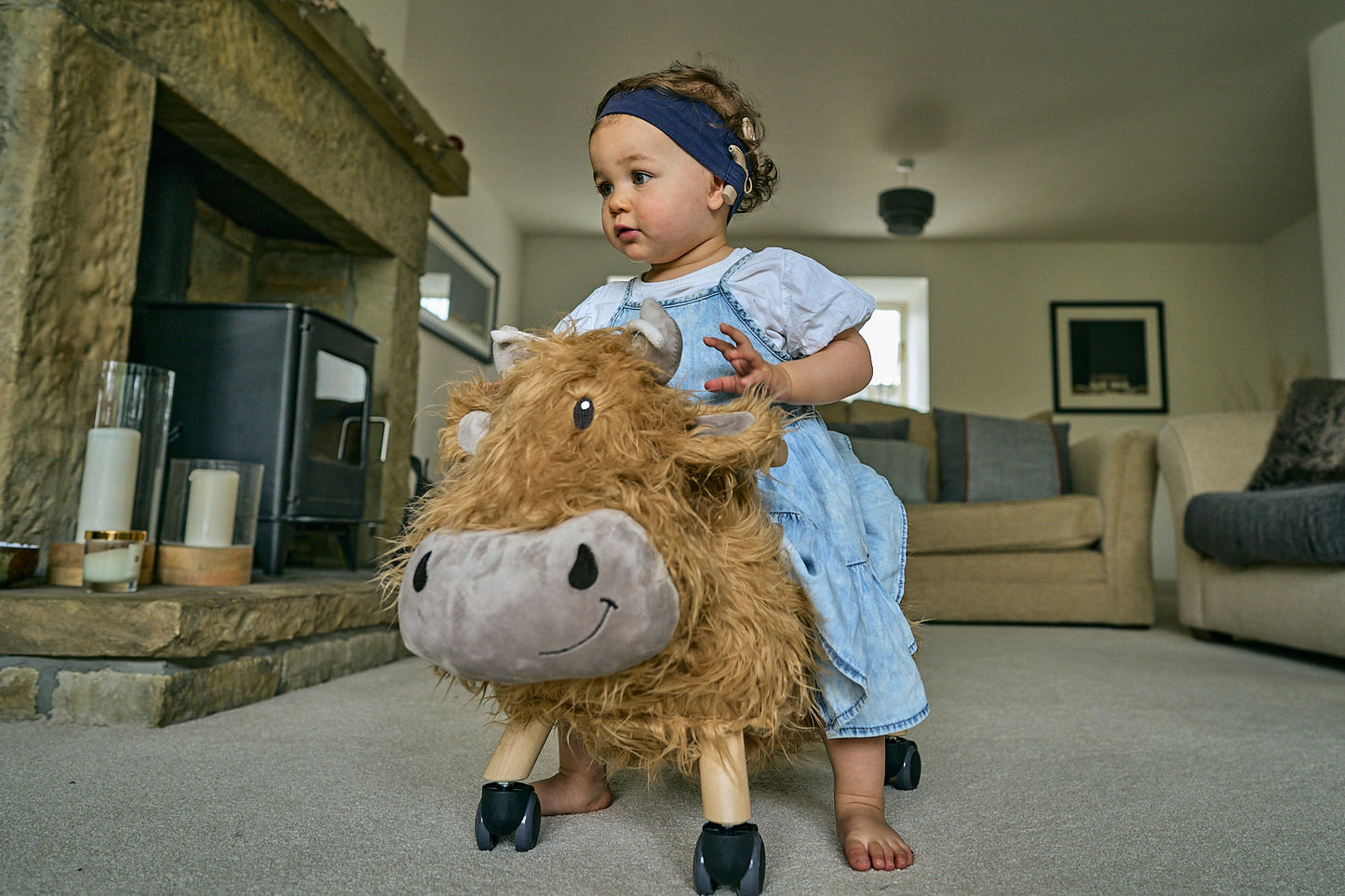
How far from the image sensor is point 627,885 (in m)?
0.69

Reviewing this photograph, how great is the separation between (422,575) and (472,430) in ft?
0.53

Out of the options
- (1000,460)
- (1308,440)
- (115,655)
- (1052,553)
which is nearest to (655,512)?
(115,655)

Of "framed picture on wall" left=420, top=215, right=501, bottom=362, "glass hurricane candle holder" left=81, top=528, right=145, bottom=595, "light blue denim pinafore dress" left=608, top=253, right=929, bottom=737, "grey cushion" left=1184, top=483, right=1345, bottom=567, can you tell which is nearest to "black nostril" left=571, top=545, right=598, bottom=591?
"light blue denim pinafore dress" left=608, top=253, right=929, bottom=737

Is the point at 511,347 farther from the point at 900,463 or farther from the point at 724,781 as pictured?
the point at 900,463

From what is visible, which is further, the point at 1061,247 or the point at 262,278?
the point at 1061,247

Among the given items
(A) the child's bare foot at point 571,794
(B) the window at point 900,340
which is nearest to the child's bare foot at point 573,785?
(A) the child's bare foot at point 571,794

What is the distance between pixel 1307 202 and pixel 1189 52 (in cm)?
215

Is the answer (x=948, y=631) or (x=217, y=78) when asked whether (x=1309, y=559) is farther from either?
(x=217, y=78)

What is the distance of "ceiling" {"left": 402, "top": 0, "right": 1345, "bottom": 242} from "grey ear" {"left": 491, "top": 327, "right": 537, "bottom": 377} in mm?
2178

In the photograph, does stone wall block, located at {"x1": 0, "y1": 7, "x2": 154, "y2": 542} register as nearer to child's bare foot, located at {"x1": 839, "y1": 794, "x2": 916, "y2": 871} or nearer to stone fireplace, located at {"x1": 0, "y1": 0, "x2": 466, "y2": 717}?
stone fireplace, located at {"x1": 0, "y1": 0, "x2": 466, "y2": 717}

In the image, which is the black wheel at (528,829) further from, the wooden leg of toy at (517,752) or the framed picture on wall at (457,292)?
the framed picture on wall at (457,292)

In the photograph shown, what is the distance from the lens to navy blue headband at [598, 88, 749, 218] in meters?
0.86

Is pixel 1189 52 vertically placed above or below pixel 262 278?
above

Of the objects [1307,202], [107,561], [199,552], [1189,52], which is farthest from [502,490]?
[1307,202]
